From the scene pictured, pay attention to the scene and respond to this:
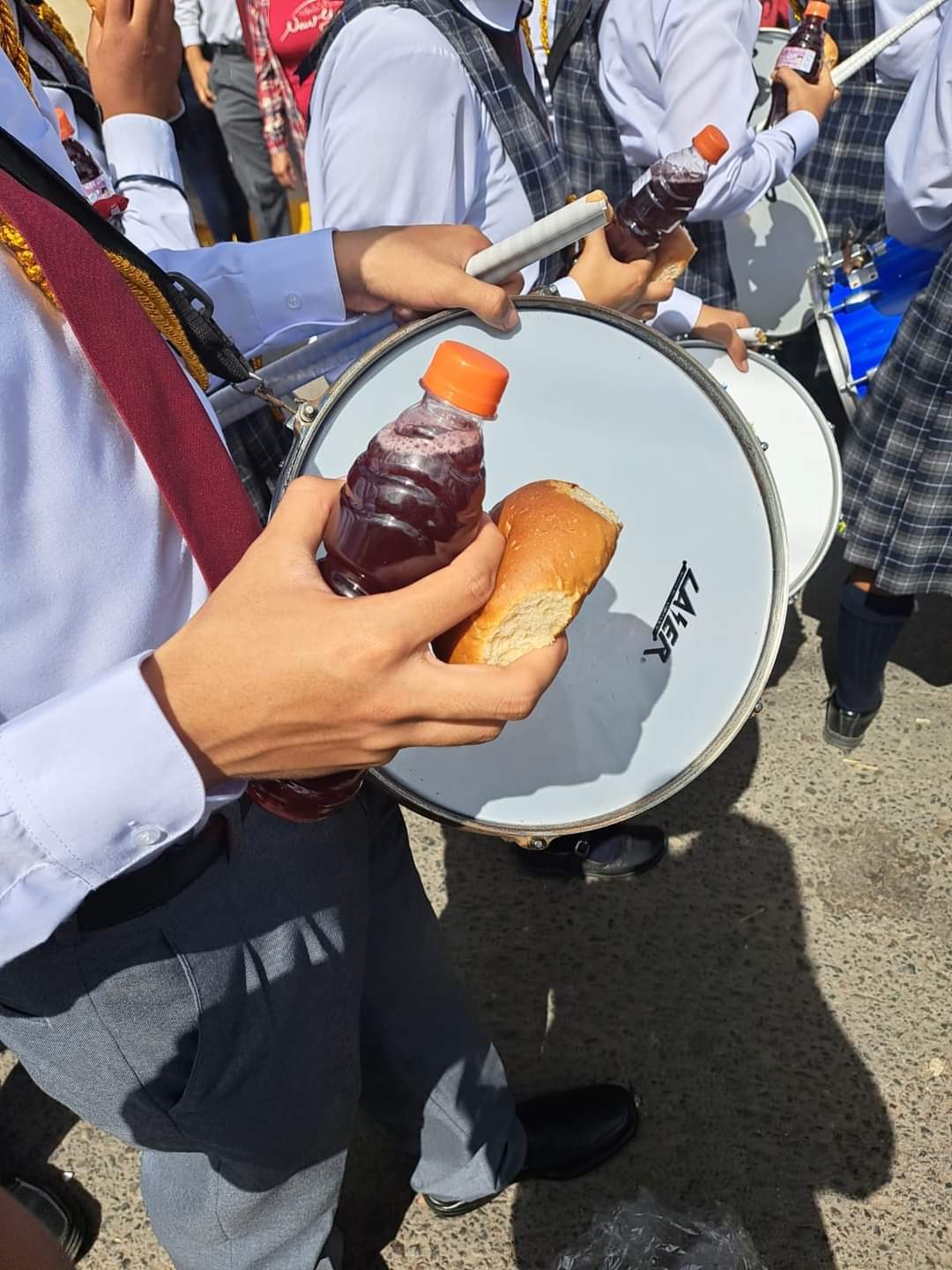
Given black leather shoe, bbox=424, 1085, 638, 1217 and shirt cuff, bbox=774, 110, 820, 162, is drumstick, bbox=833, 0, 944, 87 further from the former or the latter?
black leather shoe, bbox=424, 1085, 638, 1217

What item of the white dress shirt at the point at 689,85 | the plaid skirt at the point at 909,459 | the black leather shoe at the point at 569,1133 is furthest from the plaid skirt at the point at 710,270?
the black leather shoe at the point at 569,1133

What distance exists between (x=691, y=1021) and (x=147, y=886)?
1.42 m

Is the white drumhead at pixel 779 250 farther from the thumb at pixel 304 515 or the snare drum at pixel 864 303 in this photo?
the thumb at pixel 304 515

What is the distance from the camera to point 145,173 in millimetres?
1854

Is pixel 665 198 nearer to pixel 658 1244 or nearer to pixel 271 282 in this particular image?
pixel 271 282

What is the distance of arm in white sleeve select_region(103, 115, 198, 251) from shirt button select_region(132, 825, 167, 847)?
1.50 metres

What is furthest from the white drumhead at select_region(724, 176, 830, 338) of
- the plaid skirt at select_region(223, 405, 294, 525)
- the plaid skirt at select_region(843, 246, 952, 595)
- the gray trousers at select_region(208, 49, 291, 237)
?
the gray trousers at select_region(208, 49, 291, 237)

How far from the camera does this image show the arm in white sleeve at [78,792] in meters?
0.67

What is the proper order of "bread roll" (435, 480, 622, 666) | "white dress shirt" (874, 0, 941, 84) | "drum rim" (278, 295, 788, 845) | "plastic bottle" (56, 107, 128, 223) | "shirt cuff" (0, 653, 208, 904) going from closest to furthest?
"shirt cuff" (0, 653, 208, 904), "bread roll" (435, 480, 622, 666), "drum rim" (278, 295, 788, 845), "plastic bottle" (56, 107, 128, 223), "white dress shirt" (874, 0, 941, 84)

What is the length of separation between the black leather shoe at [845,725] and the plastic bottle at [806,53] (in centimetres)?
168

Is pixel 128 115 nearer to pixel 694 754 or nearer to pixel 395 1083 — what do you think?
pixel 694 754

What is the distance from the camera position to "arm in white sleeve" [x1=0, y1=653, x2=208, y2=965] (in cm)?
67

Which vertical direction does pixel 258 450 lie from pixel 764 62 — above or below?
below

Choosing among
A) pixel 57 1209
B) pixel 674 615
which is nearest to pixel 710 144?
pixel 674 615
